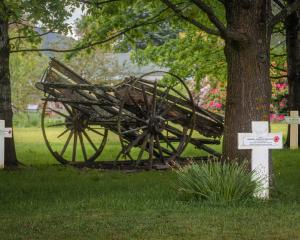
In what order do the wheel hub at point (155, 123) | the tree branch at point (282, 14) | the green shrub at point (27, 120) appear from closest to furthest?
1. the tree branch at point (282, 14)
2. the wheel hub at point (155, 123)
3. the green shrub at point (27, 120)

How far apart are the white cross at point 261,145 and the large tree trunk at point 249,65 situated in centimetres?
69

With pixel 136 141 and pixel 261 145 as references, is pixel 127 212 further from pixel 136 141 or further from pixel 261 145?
pixel 136 141

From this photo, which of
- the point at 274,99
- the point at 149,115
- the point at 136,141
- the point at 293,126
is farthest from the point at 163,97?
the point at 274,99

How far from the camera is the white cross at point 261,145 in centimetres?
1070

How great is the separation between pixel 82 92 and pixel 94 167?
5.61 ft

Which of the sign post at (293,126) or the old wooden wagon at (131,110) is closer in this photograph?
the old wooden wagon at (131,110)

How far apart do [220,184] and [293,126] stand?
13596 mm

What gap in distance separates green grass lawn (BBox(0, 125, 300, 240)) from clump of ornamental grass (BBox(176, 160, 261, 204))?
0.20 meters

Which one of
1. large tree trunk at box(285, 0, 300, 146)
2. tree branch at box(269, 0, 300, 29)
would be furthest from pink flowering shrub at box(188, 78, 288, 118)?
tree branch at box(269, 0, 300, 29)

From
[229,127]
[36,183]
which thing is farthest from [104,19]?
[229,127]

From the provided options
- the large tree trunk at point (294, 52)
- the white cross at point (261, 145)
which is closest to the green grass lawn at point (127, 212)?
the white cross at point (261, 145)

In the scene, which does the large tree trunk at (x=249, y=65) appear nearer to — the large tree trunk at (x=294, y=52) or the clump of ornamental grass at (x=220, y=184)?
the clump of ornamental grass at (x=220, y=184)

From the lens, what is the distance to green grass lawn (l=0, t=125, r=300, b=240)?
319 inches

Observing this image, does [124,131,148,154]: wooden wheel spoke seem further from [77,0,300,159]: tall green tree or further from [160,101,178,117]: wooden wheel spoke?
[77,0,300,159]: tall green tree
